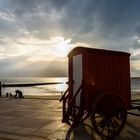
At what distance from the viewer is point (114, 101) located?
27.8 feet

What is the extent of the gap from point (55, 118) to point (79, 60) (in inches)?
141

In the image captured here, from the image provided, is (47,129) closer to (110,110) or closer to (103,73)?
(110,110)

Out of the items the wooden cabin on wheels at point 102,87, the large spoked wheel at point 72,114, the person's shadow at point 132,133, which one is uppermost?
the wooden cabin on wheels at point 102,87

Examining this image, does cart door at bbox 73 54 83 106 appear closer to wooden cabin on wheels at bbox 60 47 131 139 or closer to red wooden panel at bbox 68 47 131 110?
wooden cabin on wheels at bbox 60 47 131 139

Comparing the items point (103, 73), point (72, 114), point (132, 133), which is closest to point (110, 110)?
point (132, 133)

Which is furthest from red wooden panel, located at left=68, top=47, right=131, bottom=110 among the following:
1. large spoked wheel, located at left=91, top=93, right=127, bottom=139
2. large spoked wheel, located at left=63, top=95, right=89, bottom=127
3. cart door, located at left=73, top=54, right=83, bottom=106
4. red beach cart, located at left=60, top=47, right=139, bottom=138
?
large spoked wheel, located at left=63, top=95, right=89, bottom=127

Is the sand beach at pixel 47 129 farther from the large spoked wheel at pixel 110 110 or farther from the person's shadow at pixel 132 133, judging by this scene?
the large spoked wheel at pixel 110 110

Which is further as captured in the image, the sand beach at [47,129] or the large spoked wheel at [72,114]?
the large spoked wheel at [72,114]

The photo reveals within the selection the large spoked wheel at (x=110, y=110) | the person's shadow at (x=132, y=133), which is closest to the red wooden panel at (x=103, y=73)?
the large spoked wheel at (x=110, y=110)

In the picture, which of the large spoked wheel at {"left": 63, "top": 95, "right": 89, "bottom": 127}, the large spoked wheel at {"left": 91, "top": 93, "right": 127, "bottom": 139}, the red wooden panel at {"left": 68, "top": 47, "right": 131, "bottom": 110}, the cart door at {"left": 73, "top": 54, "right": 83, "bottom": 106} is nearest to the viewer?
the large spoked wheel at {"left": 91, "top": 93, "right": 127, "bottom": 139}

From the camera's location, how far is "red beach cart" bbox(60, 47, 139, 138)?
27.7ft

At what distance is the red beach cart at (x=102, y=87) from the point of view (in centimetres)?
843

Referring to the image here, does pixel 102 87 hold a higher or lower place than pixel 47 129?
higher

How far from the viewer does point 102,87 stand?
29.9 feet
